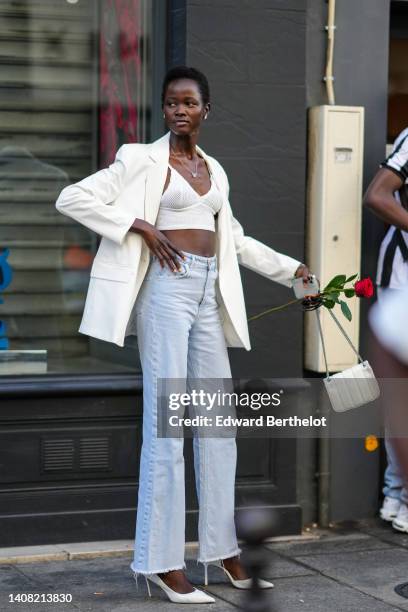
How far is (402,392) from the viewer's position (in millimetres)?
3469

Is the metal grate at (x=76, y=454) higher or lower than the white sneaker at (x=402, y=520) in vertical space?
higher

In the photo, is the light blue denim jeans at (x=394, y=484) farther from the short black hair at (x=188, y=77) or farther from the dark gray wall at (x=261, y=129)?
the short black hair at (x=188, y=77)

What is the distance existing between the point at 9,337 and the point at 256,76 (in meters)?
1.92

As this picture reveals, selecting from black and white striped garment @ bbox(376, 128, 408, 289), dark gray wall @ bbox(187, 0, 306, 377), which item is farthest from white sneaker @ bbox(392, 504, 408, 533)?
black and white striped garment @ bbox(376, 128, 408, 289)

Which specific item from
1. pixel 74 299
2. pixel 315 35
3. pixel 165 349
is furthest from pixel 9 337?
pixel 315 35

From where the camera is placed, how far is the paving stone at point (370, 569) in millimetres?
5219

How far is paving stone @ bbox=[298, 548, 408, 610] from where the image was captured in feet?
17.1

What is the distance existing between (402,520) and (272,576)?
1.19 m

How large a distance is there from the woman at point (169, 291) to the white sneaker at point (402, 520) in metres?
A: 1.41

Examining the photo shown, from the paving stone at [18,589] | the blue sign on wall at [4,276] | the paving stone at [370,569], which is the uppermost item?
the blue sign on wall at [4,276]

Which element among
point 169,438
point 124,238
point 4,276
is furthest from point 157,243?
point 4,276

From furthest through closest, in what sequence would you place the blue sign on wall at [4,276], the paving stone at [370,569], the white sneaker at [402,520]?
the white sneaker at [402,520], the blue sign on wall at [4,276], the paving stone at [370,569]

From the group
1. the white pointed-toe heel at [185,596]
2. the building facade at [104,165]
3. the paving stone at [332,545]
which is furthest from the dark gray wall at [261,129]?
the white pointed-toe heel at [185,596]

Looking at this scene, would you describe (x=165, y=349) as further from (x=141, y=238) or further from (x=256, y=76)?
(x=256, y=76)
